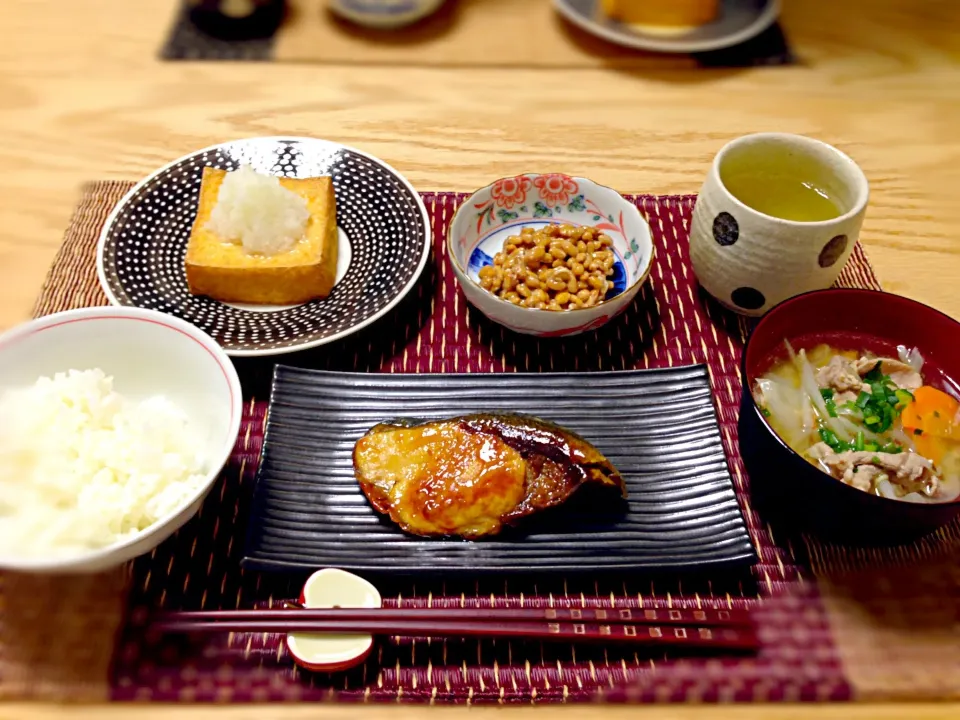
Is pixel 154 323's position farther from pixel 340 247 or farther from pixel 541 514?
pixel 541 514

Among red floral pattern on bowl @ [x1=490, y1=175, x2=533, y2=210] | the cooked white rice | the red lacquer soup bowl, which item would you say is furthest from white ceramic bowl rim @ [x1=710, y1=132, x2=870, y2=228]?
the cooked white rice

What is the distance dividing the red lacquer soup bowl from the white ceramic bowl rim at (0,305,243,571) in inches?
32.5

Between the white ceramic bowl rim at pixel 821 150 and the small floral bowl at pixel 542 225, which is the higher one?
the white ceramic bowl rim at pixel 821 150

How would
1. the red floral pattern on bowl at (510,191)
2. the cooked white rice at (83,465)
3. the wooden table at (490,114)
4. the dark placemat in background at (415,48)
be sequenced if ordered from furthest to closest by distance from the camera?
the dark placemat in background at (415,48), the wooden table at (490,114), the red floral pattern on bowl at (510,191), the cooked white rice at (83,465)

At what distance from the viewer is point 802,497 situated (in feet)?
3.76

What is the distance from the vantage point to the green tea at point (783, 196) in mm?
1518

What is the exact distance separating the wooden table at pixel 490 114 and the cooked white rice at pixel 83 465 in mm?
707

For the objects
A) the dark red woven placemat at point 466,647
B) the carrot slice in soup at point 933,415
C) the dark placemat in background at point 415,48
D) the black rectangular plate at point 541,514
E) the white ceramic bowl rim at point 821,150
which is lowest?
the dark red woven placemat at point 466,647

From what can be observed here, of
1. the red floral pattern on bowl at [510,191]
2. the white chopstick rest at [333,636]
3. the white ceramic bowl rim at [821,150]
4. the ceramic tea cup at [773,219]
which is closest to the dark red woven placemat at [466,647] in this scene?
the white chopstick rest at [333,636]

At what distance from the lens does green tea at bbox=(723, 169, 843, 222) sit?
59.7 inches

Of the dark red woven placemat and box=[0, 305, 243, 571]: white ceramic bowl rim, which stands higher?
box=[0, 305, 243, 571]: white ceramic bowl rim

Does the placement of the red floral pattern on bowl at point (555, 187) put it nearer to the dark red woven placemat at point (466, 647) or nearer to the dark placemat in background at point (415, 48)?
the dark red woven placemat at point (466, 647)

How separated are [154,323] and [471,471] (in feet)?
1.97

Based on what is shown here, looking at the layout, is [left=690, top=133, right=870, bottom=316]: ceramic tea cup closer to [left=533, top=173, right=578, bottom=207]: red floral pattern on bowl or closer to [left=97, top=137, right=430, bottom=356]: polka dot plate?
[left=533, top=173, right=578, bottom=207]: red floral pattern on bowl
